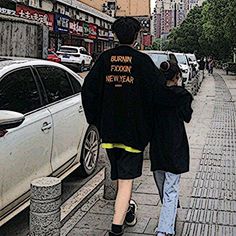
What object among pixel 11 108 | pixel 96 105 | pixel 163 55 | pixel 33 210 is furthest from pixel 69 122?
pixel 163 55

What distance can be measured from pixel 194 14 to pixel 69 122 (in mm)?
76978

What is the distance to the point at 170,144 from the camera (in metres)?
3.96

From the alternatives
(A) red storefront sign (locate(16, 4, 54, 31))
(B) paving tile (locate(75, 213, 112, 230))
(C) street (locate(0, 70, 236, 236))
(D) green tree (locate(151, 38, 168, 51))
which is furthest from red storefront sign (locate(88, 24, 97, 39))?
(D) green tree (locate(151, 38, 168, 51))

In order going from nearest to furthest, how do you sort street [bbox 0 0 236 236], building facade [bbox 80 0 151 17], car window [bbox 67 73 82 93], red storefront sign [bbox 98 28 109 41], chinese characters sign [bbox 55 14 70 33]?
street [bbox 0 0 236 236] < car window [bbox 67 73 82 93] < chinese characters sign [bbox 55 14 70 33] < red storefront sign [bbox 98 28 109 41] < building facade [bbox 80 0 151 17]

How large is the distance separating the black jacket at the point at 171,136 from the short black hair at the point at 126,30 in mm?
540

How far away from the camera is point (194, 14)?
3125 inches

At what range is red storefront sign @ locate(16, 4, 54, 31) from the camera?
25797 millimetres

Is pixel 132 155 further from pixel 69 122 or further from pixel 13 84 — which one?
pixel 69 122

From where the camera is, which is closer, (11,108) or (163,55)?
(11,108)

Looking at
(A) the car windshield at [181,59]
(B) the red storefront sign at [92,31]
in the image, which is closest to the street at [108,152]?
(A) the car windshield at [181,59]

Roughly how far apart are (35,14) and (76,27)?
32.8 feet

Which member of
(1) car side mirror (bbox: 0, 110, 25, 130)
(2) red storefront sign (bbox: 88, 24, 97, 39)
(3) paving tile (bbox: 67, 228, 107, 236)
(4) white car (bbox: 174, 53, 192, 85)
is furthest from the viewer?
(2) red storefront sign (bbox: 88, 24, 97, 39)

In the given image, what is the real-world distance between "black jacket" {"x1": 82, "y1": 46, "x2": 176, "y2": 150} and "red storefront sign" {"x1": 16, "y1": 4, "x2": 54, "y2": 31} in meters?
21.2

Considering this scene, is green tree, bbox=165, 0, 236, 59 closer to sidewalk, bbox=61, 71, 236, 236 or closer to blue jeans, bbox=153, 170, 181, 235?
sidewalk, bbox=61, 71, 236, 236
